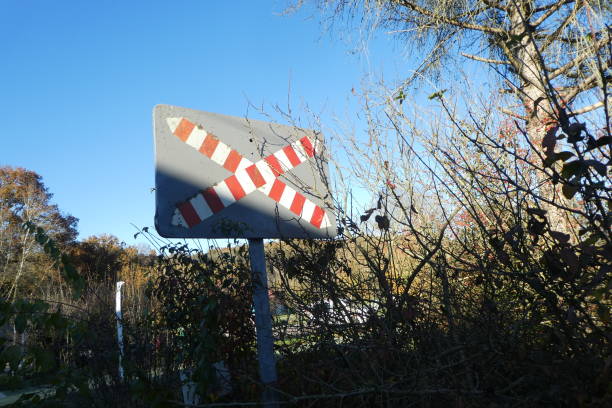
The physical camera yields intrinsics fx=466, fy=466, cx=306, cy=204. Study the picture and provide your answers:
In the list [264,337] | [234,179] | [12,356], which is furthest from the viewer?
[234,179]

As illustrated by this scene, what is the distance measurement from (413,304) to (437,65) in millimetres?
4523

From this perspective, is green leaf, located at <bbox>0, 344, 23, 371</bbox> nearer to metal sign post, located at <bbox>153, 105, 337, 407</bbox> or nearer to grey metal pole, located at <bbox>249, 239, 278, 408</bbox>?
metal sign post, located at <bbox>153, 105, 337, 407</bbox>

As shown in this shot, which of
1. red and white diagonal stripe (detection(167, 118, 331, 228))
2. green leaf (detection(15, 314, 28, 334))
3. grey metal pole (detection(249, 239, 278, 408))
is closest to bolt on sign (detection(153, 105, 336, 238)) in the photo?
red and white diagonal stripe (detection(167, 118, 331, 228))

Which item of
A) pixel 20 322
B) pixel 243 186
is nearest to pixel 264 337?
pixel 243 186

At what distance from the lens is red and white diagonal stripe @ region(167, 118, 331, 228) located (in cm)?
242

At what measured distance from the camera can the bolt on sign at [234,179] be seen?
2.38m

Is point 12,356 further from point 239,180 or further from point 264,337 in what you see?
point 239,180

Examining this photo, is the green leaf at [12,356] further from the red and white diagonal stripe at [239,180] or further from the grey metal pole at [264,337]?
the grey metal pole at [264,337]

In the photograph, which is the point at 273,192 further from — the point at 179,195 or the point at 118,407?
the point at 118,407

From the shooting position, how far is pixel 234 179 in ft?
8.47

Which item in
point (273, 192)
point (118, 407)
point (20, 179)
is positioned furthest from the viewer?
point (20, 179)

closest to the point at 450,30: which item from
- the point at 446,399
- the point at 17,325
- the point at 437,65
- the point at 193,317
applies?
the point at 437,65

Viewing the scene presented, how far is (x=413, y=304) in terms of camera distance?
1.97 metres

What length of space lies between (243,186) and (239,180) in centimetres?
4
